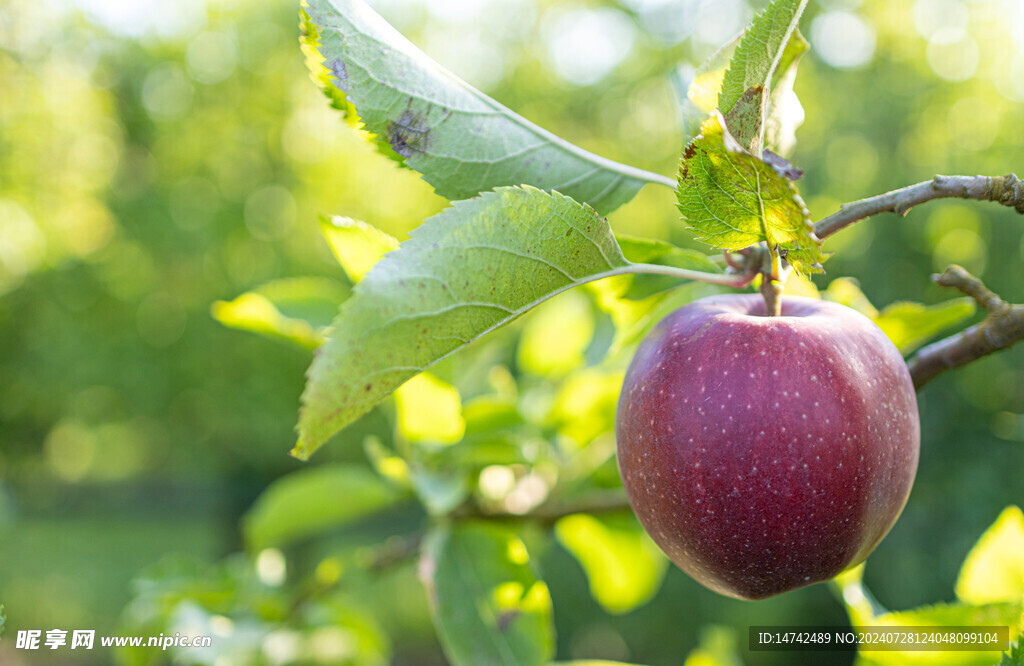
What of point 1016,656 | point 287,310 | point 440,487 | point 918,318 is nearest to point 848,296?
point 918,318

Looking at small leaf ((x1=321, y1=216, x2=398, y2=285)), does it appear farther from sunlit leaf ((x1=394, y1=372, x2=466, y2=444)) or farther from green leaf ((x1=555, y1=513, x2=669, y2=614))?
green leaf ((x1=555, y1=513, x2=669, y2=614))

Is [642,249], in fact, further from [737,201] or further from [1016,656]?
[1016,656]

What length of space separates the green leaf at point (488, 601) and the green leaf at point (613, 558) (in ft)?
0.48

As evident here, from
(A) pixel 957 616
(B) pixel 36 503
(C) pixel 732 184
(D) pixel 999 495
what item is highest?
(C) pixel 732 184

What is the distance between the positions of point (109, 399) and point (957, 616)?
182 inches

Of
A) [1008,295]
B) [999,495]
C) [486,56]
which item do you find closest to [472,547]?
[999,495]

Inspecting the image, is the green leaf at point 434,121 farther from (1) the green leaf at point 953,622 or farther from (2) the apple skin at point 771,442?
(1) the green leaf at point 953,622

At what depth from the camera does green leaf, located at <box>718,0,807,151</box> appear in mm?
318

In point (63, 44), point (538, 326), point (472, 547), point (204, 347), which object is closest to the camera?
point (472, 547)

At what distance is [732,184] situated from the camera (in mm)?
310

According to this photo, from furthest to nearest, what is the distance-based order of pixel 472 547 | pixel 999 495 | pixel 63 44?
1. pixel 63 44
2. pixel 999 495
3. pixel 472 547

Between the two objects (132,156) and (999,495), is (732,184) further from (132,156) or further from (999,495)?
(132,156)

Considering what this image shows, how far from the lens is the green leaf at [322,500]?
2.54ft

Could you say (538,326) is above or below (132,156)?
above
